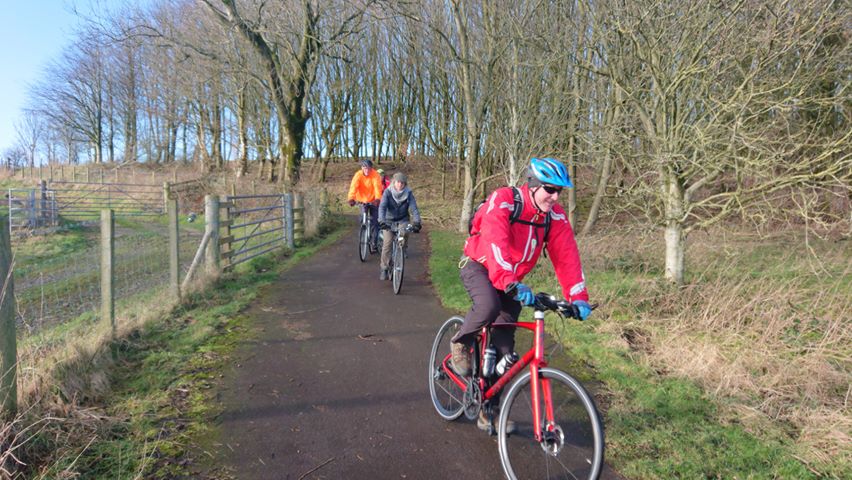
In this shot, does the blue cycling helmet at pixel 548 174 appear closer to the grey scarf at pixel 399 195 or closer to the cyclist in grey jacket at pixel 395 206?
the cyclist in grey jacket at pixel 395 206

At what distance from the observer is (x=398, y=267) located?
8281 millimetres

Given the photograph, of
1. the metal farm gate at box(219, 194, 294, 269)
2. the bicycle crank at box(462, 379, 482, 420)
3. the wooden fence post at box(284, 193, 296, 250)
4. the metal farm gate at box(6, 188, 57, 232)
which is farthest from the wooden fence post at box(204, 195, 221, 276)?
the metal farm gate at box(6, 188, 57, 232)

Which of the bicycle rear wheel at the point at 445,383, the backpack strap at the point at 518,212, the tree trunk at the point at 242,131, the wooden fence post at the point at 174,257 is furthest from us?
the tree trunk at the point at 242,131

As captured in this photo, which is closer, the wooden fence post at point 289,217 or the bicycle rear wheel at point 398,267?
the bicycle rear wheel at point 398,267

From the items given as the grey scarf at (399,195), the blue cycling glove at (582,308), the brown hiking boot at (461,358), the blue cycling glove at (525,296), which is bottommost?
the brown hiking boot at (461,358)

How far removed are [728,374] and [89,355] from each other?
5.45m

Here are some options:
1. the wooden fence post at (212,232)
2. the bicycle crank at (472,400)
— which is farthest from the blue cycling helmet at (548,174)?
the wooden fence post at (212,232)

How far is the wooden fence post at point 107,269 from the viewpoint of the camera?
5.18m

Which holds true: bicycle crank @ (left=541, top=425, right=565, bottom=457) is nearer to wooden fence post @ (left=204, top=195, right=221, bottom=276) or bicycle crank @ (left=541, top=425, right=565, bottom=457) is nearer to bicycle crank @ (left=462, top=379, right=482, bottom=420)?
bicycle crank @ (left=462, top=379, right=482, bottom=420)

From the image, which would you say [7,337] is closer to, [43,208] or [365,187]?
[365,187]

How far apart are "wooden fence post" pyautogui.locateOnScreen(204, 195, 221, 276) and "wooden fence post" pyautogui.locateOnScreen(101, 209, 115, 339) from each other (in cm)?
292

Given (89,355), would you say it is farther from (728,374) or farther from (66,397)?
(728,374)

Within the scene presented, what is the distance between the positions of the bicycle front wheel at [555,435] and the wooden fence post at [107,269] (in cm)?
405

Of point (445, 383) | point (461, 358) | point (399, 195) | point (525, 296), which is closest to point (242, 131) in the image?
point (399, 195)
